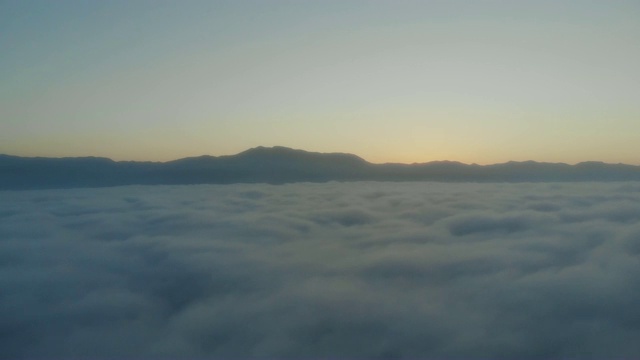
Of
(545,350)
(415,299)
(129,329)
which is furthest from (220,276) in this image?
(545,350)

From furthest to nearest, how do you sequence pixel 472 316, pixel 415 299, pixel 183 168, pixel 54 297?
pixel 183 168, pixel 54 297, pixel 415 299, pixel 472 316

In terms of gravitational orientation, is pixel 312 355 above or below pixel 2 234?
below

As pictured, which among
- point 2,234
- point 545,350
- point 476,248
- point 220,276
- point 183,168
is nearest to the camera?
point 545,350

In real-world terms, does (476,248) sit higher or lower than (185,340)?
higher

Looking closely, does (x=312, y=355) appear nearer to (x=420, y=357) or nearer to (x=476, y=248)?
(x=420, y=357)

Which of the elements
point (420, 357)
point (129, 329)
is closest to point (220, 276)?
point (129, 329)

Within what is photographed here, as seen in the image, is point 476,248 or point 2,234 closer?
point 476,248

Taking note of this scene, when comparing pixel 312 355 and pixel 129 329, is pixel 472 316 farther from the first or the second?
pixel 129 329
